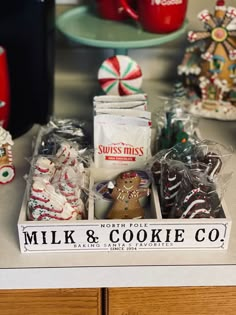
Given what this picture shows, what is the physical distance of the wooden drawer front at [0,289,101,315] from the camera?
2.72 ft

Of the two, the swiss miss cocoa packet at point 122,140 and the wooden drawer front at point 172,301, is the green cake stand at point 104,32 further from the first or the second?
the wooden drawer front at point 172,301

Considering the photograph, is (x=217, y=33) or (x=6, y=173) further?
(x=217, y=33)

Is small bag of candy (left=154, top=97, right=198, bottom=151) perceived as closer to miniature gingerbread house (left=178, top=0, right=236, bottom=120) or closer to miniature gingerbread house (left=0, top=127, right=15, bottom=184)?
miniature gingerbread house (left=178, top=0, right=236, bottom=120)

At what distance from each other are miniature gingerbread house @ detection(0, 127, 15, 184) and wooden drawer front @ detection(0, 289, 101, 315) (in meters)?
0.23

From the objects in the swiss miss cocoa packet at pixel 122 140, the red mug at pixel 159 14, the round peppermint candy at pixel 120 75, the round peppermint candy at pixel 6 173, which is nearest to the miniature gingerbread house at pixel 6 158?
the round peppermint candy at pixel 6 173

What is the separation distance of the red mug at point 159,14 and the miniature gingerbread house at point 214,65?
0.15 feet

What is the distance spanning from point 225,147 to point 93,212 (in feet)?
1.03

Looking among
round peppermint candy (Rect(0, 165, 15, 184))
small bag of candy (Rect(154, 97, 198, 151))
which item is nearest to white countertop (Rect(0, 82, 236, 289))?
round peppermint candy (Rect(0, 165, 15, 184))

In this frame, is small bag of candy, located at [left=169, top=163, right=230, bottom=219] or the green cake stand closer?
small bag of candy, located at [left=169, top=163, right=230, bottom=219]

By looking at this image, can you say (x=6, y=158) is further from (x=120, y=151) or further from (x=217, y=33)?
(x=217, y=33)

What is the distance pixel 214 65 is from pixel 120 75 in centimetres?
22

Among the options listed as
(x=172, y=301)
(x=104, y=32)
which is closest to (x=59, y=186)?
(x=172, y=301)

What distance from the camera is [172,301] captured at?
0.84 meters

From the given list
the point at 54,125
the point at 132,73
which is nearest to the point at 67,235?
the point at 54,125
